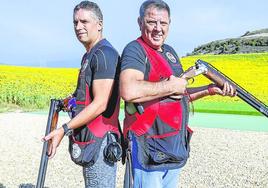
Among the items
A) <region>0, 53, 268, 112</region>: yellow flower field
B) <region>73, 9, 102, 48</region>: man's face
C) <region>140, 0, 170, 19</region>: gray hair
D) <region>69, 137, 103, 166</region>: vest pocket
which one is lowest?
<region>0, 53, 268, 112</region>: yellow flower field

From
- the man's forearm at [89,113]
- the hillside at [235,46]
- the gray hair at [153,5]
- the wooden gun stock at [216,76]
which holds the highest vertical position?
the hillside at [235,46]

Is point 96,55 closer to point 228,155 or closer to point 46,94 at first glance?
point 228,155

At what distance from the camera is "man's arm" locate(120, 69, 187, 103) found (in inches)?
108

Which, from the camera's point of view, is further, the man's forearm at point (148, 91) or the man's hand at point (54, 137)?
the man's hand at point (54, 137)

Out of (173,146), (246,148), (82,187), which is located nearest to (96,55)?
(173,146)

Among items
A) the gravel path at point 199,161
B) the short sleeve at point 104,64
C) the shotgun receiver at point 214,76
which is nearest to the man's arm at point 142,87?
the shotgun receiver at point 214,76

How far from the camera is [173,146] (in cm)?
289

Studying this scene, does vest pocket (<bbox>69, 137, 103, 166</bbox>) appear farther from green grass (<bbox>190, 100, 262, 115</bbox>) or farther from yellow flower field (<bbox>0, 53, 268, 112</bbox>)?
yellow flower field (<bbox>0, 53, 268, 112</bbox>)

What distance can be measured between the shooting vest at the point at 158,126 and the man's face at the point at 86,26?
15.7 inches

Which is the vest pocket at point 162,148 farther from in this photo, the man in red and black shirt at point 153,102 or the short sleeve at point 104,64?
the short sleeve at point 104,64

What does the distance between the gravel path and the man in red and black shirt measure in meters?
3.72

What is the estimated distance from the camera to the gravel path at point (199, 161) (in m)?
6.92

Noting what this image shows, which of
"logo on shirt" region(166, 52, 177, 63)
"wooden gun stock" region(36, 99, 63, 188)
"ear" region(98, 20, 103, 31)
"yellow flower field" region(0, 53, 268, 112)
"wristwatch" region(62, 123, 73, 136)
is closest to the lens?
"logo on shirt" region(166, 52, 177, 63)

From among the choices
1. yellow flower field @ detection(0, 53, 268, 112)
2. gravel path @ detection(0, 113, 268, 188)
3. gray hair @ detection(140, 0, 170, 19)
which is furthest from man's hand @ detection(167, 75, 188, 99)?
yellow flower field @ detection(0, 53, 268, 112)
